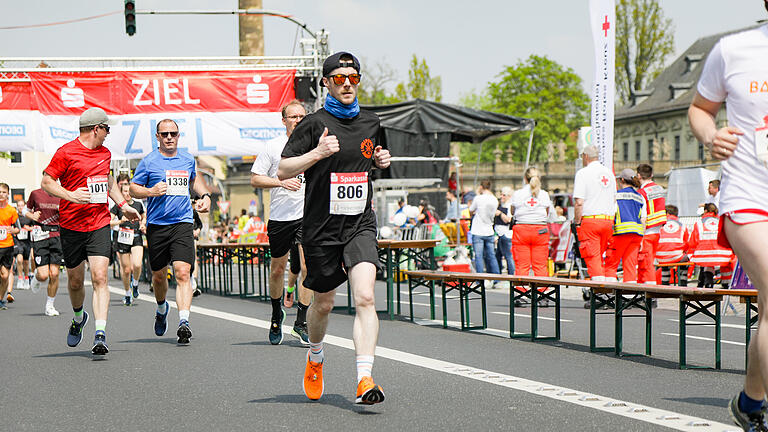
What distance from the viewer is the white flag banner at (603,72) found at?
16.5 metres

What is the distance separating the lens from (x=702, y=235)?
15.7 m

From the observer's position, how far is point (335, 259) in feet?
20.5

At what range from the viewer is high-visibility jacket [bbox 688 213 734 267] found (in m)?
15.4

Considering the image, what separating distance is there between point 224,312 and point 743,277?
700 cm

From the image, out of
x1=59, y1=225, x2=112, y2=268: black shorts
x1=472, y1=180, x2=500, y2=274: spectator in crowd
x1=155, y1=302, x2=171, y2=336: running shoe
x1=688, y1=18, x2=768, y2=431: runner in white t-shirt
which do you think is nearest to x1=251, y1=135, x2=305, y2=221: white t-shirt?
x1=155, y1=302, x2=171, y2=336: running shoe

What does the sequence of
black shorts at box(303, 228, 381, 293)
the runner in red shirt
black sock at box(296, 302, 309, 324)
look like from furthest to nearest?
black sock at box(296, 302, 309, 324)
the runner in red shirt
black shorts at box(303, 228, 381, 293)

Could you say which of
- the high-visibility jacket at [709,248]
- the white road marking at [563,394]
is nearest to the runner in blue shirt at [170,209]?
the white road marking at [563,394]

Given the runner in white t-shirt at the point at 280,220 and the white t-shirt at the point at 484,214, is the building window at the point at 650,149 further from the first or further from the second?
the runner in white t-shirt at the point at 280,220

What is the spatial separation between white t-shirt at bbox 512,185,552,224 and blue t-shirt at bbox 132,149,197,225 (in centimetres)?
645

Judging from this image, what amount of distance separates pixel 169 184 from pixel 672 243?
31.3 ft

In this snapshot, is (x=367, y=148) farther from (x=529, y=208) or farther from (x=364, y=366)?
(x=529, y=208)

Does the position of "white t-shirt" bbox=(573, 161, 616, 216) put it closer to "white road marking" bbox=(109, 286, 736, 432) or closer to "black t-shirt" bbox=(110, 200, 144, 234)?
"white road marking" bbox=(109, 286, 736, 432)

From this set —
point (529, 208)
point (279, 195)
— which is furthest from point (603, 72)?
point (279, 195)

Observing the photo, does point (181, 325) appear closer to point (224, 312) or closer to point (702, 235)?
point (224, 312)
